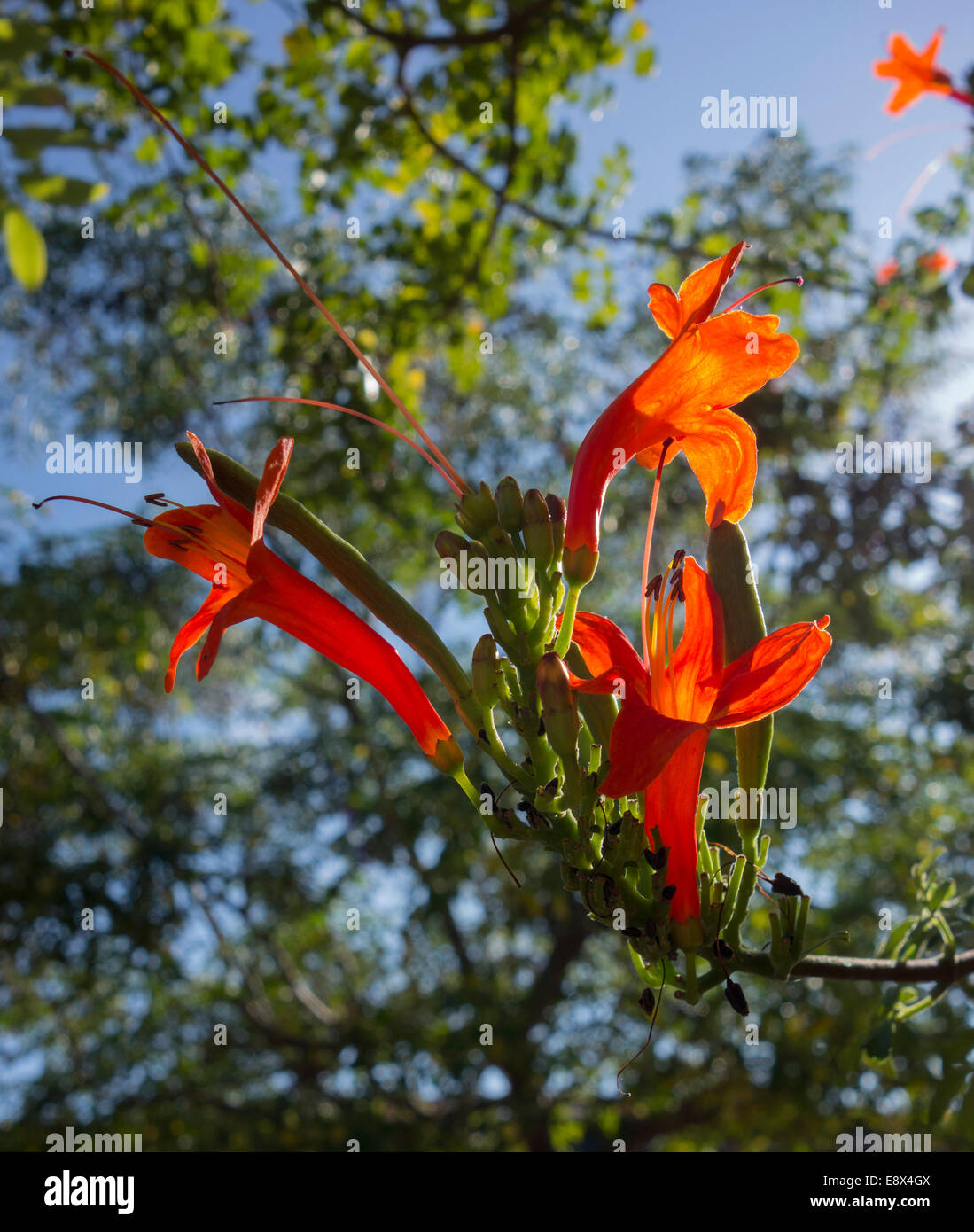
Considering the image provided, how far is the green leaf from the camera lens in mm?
1550

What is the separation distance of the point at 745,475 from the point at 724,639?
0.24 m

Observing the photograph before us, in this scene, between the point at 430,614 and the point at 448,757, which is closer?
the point at 448,757

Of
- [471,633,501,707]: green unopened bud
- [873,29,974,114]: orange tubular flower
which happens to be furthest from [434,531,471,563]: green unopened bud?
[873,29,974,114]: orange tubular flower

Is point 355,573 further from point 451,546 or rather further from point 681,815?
point 681,815

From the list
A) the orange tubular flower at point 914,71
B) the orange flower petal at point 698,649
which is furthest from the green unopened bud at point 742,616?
the orange tubular flower at point 914,71

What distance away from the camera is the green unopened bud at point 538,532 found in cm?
110

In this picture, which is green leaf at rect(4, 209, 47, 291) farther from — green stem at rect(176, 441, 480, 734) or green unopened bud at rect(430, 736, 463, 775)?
green unopened bud at rect(430, 736, 463, 775)

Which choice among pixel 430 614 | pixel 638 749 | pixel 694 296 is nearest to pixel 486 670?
pixel 638 749

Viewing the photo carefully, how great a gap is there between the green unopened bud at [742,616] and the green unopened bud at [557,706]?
0.82 ft

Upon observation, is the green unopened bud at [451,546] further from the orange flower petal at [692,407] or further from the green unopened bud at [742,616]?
the green unopened bud at [742,616]

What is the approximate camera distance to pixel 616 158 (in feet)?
12.8

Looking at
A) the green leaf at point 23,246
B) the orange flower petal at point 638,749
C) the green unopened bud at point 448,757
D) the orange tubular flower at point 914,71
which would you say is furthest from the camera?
the orange tubular flower at point 914,71

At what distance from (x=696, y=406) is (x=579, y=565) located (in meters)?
0.26

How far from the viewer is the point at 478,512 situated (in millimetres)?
1093
